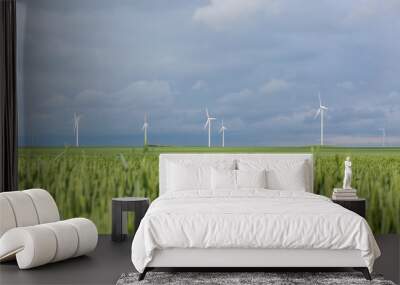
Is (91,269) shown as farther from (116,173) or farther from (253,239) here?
(116,173)

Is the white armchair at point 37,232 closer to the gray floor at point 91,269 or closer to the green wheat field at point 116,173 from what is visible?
the gray floor at point 91,269

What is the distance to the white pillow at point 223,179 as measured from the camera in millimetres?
7195

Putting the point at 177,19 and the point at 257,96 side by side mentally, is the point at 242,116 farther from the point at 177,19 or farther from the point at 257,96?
the point at 177,19

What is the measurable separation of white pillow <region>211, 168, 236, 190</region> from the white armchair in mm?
1555

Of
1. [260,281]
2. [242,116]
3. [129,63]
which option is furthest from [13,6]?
[260,281]

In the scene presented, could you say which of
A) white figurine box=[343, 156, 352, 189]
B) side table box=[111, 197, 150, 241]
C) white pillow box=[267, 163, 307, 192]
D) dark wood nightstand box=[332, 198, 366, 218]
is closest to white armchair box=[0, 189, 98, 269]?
side table box=[111, 197, 150, 241]

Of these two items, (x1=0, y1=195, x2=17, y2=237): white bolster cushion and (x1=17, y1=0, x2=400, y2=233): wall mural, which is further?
(x1=17, y1=0, x2=400, y2=233): wall mural

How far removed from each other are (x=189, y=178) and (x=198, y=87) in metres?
1.34

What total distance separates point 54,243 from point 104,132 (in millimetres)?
2596

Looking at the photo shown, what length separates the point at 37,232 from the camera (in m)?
5.70

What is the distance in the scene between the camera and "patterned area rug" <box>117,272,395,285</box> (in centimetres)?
519

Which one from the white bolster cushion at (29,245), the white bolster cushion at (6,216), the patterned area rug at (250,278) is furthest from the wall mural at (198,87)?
the patterned area rug at (250,278)

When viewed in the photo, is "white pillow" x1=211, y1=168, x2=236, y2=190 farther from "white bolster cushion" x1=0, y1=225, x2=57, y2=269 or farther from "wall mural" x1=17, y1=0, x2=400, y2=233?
"white bolster cushion" x1=0, y1=225, x2=57, y2=269

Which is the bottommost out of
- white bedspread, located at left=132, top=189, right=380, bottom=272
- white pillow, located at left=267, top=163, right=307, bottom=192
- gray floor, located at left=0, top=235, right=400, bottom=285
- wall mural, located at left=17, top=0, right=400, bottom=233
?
gray floor, located at left=0, top=235, right=400, bottom=285
